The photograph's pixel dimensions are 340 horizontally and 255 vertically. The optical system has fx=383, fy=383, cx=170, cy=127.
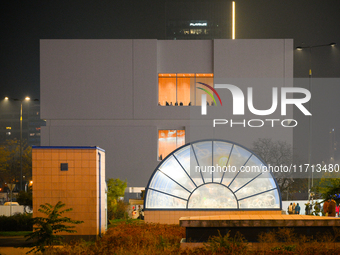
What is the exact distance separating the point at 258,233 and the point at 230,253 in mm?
3162

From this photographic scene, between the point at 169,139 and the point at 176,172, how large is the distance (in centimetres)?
2219

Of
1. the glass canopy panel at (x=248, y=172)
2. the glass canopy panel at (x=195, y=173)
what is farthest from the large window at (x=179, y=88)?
the glass canopy panel at (x=195, y=173)

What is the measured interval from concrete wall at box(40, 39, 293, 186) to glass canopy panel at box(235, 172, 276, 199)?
21.3 meters

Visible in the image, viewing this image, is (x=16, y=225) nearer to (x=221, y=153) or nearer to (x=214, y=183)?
(x=214, y=183)

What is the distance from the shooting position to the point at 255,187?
20.5 meters

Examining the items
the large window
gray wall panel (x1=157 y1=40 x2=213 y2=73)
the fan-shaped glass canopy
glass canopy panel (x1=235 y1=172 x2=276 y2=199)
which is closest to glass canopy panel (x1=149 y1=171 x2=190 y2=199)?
the fan-shaped glass canopy

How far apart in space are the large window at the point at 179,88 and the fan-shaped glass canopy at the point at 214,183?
23735mm

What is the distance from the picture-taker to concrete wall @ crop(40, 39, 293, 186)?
138 ft

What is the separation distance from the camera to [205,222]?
14305 mm

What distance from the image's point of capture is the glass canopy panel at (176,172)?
67.9ft

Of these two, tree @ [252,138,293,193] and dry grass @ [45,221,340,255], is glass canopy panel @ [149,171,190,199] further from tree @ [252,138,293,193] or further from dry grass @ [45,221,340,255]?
tree @ [252,138,293,193]

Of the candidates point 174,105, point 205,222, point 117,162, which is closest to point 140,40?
point 174,105

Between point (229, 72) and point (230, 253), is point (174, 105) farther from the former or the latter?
point (230, 253)

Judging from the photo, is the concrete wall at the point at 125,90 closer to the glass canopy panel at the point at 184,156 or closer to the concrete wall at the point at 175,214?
the glass canopy panel at the point at 184,156
